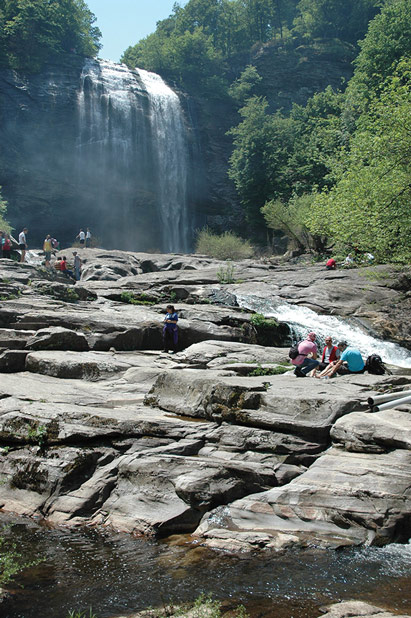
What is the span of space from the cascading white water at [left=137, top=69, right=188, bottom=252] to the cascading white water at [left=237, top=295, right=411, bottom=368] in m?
23.4

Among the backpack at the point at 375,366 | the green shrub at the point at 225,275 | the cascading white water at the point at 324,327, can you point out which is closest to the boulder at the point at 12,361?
the backpack at the point at 375,366

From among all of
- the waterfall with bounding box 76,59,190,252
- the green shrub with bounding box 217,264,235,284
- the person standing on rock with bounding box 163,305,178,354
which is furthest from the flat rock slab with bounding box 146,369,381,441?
the waterfall with bounding box 76,59,190,252

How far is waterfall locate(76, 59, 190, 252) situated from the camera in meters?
41.9

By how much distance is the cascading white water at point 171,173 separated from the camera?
4266cm

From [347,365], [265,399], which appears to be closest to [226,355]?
[347,365]

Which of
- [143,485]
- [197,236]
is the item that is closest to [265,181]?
[197,236]

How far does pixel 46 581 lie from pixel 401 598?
11.2 ft

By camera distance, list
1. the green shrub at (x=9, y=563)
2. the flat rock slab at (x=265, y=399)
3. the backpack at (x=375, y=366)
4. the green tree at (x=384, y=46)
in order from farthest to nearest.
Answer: the green tree at (x=384, y=46)
the backpack at (x=375, y=366)
the flat rock slab at (x=265, y=399)
the green shrub at (x=9, y=563)

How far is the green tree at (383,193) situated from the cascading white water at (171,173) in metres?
22.1

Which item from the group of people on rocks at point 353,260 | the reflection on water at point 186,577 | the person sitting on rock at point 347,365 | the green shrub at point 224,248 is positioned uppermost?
the green shrub at point 224,248

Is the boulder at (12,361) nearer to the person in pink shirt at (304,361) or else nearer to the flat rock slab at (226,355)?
the flat rock slab at (226,355)

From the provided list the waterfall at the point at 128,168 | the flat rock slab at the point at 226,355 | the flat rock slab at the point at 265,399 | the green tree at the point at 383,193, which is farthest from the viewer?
the waterfall at the point at 128,168

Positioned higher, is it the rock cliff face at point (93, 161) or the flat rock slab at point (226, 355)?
the rock cliff face at point (93, 161)

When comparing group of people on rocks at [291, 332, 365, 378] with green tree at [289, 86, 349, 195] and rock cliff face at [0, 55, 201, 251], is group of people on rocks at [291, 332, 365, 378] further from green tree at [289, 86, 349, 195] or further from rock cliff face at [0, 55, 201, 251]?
rock cliff face at [0, 55, 201, 251]
